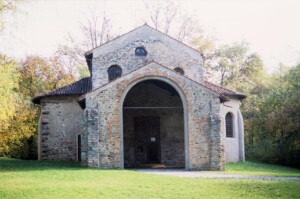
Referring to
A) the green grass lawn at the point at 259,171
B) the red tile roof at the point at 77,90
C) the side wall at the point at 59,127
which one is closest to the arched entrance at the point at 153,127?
the red tile roof at the point at 77,90

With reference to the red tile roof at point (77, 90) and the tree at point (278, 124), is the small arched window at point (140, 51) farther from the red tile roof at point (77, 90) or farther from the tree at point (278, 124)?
the tree at point (278, 124)

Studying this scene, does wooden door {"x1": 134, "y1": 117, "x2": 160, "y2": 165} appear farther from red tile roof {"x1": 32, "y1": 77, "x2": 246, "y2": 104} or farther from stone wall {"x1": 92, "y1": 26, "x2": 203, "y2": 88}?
red tile roof {"x1": 32, "y1": 77, "x2": 246, "y2": 104}

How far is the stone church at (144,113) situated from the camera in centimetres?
2241

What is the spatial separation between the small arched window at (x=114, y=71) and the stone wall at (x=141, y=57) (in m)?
0.25

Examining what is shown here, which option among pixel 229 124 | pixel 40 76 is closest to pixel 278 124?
pixel 229 124

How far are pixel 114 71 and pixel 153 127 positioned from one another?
484 cm

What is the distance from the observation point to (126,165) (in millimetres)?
27422

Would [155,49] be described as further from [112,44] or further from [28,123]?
[28,123]

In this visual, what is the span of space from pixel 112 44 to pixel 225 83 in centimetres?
2116

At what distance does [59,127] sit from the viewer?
29.6 m

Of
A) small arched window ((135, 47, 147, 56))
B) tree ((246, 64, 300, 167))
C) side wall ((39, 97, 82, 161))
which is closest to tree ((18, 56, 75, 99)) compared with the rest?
side wall ((39, 97, 82, 161))

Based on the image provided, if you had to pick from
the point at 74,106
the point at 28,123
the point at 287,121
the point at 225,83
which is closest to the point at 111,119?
the point at 74,106

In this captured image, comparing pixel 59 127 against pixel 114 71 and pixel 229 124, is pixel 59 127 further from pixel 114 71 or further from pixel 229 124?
pixel 229 124

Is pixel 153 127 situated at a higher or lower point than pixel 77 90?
lower
